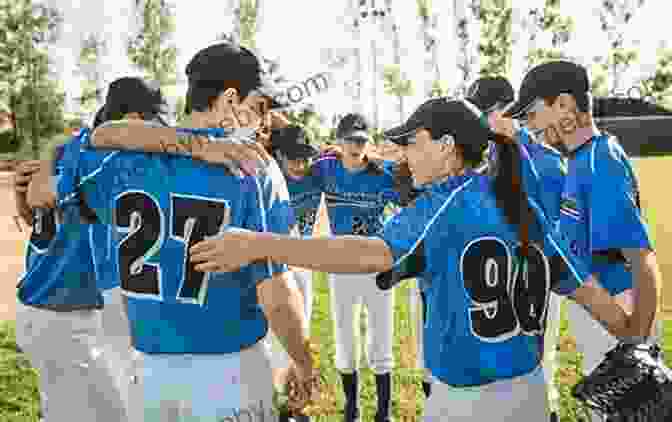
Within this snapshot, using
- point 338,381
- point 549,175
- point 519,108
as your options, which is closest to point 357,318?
point 338,381

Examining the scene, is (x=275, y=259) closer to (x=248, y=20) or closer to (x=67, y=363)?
(x=67, y=363)

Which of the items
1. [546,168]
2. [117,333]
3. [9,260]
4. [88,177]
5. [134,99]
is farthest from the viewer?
[9,260]

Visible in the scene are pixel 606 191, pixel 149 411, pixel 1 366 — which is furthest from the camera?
pixel 1 366

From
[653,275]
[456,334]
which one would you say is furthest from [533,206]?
[653,275]

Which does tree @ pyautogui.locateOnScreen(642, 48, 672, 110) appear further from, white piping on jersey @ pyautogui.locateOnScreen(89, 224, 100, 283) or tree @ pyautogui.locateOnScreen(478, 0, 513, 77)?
white piping on jersey @ pyautogui.locateOnScreen(89, 224, 100, 283)

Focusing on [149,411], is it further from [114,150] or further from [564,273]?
[564,273]

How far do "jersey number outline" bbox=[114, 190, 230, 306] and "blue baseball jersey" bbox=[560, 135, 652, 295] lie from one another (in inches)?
81.6

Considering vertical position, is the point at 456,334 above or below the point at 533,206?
below

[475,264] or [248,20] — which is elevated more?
[248,20]

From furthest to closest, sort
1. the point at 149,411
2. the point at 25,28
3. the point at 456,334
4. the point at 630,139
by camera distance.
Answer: the point at 630,139, the point at 25,28, the point at 149,411, the point at 456,334

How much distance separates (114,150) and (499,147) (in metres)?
1.46

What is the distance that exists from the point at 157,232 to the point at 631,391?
1.84 m

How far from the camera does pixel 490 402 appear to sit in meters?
2.53

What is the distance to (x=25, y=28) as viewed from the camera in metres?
39.7
